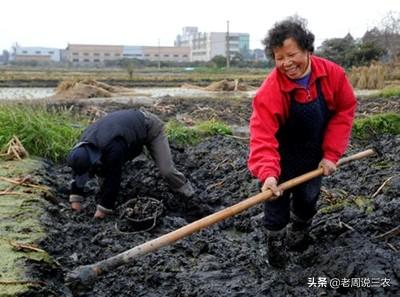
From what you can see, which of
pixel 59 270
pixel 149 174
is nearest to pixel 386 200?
pixel 59 270

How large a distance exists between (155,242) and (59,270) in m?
1.38

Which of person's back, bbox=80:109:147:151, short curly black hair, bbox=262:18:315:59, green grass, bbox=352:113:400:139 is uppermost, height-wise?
short curly black hair, bbox=262:18:315:59

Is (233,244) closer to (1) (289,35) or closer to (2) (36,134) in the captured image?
(1) (289,35)

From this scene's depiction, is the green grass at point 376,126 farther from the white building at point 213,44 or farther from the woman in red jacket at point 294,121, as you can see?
the white building at point 213,44

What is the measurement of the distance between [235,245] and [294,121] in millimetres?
1564

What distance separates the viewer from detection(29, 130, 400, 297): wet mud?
11.1 ft

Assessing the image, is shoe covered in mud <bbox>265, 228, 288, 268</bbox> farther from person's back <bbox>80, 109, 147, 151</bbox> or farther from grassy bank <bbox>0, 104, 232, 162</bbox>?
grassy bank <bbox>0, 104, 232, 162</bbox>

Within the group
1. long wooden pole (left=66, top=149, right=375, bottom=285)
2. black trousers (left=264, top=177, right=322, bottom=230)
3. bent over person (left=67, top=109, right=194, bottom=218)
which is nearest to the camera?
long wooden pole (left=66, top=149, right=375, bottom=285)

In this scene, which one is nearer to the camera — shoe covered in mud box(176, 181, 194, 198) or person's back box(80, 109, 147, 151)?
person's back box(80, 109, 147, 151)

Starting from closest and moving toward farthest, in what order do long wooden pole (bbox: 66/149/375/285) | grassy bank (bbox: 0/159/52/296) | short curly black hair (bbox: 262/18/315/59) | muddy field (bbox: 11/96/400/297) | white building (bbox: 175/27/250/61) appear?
long wooden pole (bbox: 66/149/375/285), short curly black hair (bbox: 262/18/315/59), muddy field (bbox: 11/96/400/297), grassy bank (bbox: 0/159/52/296), white building (bbox: 175/27/250/61)

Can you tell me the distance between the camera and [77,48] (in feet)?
237

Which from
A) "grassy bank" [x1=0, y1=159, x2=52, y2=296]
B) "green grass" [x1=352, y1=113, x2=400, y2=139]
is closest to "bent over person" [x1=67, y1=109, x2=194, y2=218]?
"grassy bank" [x1=0, y1=159, x2=52, y2=296]

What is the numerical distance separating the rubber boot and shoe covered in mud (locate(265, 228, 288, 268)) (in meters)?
0.17

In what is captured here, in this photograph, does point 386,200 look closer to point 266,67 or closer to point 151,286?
point 151,286
